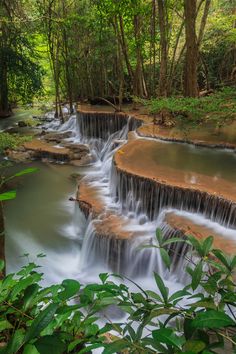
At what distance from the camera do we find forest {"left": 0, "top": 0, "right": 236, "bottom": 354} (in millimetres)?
1169

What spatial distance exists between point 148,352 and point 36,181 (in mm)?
9184

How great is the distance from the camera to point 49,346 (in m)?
0.94

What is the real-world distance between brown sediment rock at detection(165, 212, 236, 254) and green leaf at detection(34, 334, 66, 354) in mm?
3428

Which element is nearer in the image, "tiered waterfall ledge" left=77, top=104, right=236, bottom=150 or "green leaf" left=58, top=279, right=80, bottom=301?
"green leaf" left=58, top=279, right=80, bottom=301

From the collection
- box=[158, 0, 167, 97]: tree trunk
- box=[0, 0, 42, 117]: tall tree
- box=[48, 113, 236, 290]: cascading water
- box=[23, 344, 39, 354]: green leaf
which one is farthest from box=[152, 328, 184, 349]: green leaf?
box=[0, 0, 42, 117]: tall tree

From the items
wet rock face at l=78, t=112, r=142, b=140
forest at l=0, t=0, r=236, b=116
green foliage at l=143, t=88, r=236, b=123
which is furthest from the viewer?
forest at l=0, t=0, r=236, b=116

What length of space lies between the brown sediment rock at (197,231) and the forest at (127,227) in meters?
0.02

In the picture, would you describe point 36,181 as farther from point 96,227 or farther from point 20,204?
point 96,227

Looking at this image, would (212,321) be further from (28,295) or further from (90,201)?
(90,201)

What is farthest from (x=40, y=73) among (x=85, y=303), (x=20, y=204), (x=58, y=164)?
(x=85, y=303)

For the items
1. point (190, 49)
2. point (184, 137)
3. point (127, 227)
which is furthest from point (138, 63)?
point (127, 227)

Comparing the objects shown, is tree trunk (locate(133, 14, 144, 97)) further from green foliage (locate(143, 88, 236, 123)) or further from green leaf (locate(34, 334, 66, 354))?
green leaf (locate(34, 334, 66, 354))

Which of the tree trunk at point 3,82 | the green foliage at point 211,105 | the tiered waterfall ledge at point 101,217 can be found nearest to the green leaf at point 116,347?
the tiered waterfall ledge at point 101,217

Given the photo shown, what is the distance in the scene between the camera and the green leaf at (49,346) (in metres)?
0.93
